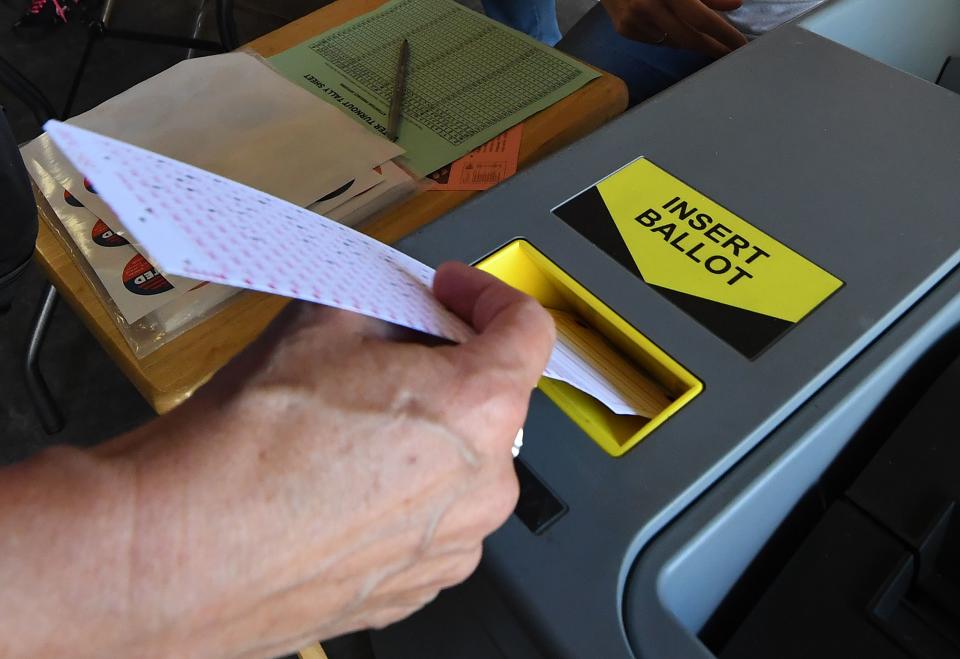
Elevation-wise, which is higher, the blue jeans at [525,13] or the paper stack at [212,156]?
the paper stack at [212,156]

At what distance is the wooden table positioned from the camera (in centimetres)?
65

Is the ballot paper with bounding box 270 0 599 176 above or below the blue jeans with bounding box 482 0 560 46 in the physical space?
above

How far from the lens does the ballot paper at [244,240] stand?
28cm

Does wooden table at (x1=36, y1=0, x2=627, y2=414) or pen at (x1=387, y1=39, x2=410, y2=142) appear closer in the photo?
wooden table at (x1=36, y1=0, x2=627, y2=414)

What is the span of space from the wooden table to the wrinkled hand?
30 cm

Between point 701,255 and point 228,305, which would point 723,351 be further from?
point 228,305

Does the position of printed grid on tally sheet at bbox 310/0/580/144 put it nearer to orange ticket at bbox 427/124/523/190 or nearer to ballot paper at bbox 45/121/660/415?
orange ticket at bbox 427/124/523/190

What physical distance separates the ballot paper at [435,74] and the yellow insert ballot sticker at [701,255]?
31 centimetres

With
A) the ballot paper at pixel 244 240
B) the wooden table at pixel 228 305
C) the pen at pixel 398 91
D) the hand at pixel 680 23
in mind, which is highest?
the ballot paper at pixel 244 240

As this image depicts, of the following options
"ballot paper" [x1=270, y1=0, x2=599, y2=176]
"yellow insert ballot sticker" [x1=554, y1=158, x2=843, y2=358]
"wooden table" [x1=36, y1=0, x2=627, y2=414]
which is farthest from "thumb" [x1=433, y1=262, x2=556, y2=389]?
"ballot paper" [x1=270, y1=0, x2=599, y2=176]

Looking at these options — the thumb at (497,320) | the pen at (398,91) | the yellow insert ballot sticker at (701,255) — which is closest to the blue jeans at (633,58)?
the pen at (398,91)

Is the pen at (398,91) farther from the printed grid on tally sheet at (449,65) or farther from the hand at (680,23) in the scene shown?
the hand at (680,23)

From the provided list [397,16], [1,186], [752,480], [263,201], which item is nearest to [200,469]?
[263,201]

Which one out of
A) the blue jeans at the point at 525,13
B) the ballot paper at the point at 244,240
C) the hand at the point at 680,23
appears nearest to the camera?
the ballot paper at the point at 244,240
